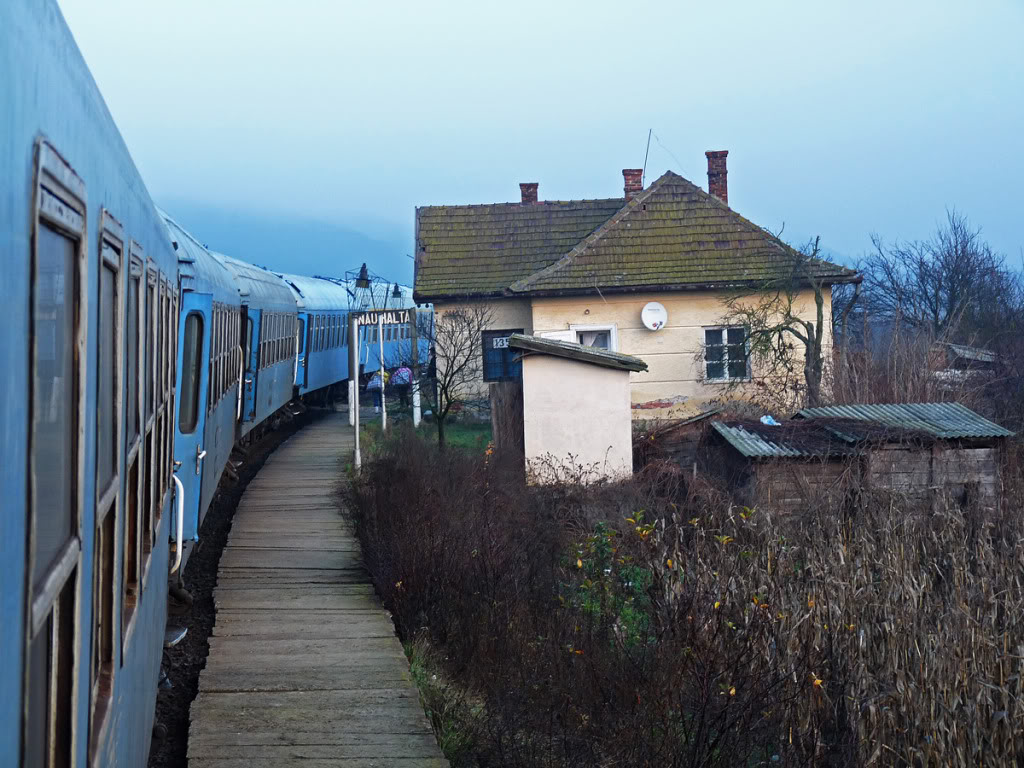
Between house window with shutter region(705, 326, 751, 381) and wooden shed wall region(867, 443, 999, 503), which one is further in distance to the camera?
house window with shutter region(705, 326, 751, 381)

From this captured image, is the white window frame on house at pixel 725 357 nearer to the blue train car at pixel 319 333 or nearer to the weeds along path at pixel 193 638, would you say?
the blue train car at pixel 319 333

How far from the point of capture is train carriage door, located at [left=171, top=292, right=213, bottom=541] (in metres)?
7.48

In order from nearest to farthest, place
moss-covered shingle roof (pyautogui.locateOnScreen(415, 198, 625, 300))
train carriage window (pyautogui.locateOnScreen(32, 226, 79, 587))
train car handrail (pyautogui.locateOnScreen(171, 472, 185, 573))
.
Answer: train carriage window (pyautogui.locateOnScreen(32, 226, 79, 587))
train car handrail (pyautogui.locateOnScreen(171, 472, 185, 573))
moss-covered shingle roof (pyautogui.locateOnScreen(415, 198, 625, 300))

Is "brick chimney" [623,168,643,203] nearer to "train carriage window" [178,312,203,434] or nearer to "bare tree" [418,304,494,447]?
"bare tree" [418,304,494,447]

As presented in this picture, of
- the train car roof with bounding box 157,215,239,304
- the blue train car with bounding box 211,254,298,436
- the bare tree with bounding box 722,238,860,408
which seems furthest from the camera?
the bare tree with bounding box 722,238,860,408

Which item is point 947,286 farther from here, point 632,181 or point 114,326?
point 114,326

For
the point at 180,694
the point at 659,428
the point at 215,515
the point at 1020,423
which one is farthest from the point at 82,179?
the point at 1020,423

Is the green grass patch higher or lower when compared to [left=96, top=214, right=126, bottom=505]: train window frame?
lower

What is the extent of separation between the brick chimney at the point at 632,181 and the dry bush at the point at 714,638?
1499cm

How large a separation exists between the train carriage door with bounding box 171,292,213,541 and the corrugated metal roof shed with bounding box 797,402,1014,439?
883 cm

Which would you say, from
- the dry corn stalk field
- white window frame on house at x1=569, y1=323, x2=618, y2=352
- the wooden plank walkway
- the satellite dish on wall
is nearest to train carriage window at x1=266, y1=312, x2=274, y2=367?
the wooden plank walkway

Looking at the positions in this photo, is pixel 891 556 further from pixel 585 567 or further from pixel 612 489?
pixel 612 489

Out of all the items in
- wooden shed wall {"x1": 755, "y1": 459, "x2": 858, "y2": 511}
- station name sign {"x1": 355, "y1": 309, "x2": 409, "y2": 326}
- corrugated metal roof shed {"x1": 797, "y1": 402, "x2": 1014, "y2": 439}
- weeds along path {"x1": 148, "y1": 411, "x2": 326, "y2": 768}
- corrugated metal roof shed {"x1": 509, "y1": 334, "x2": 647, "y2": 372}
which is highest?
station name sign {"x1": 355, "y1": 309, "x2": 409, "y2": 326}

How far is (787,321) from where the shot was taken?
20312 millimetres
